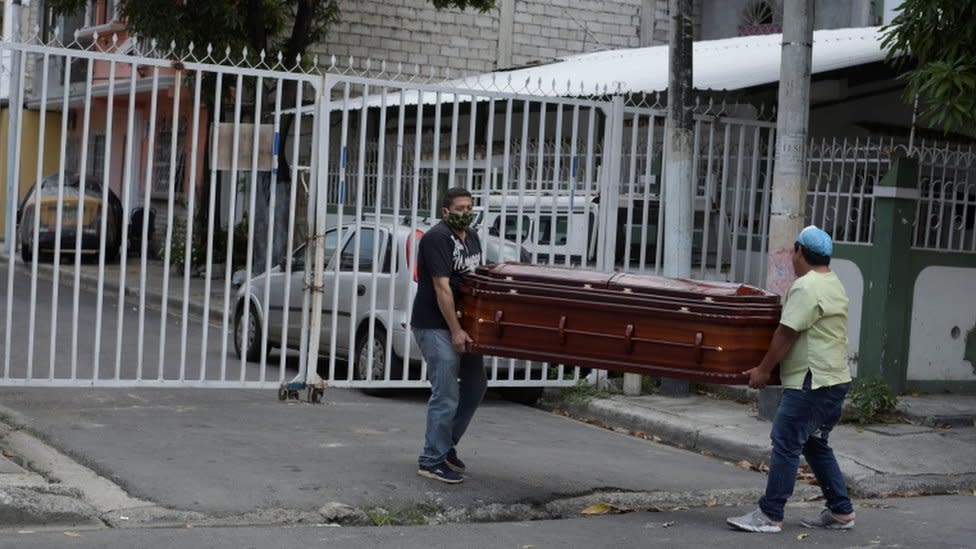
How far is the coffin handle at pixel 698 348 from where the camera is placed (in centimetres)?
748

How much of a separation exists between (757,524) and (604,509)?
95 cm

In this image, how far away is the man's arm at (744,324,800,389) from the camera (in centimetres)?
726

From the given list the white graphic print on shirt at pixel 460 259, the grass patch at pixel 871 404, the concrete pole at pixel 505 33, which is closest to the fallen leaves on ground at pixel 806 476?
the grass patch at pixel 871 404

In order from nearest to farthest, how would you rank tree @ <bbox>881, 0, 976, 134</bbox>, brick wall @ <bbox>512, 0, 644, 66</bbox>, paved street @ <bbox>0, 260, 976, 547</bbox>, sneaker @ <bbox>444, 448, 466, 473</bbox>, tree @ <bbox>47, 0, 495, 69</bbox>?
paved street @ <bbox>0, 260, 976, 547</bbox>, sneaker @ <bbox>444, 448, 466, 473</bbox>, tree @ <bbox>881, 0, 976, 134</bbox>, tree @ <bbox>47, 0, 495, 69</bbox>, brick wall @ <bbox>512, 0, 644, 66</bbox>

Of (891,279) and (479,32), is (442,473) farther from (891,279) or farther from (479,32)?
(479,32)

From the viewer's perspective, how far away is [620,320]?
7.82 m

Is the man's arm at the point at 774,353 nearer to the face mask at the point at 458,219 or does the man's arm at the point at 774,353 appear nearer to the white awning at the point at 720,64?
the face mask at the point at 458,219

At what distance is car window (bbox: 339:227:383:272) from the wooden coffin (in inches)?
135

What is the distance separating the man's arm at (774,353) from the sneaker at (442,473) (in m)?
1.85

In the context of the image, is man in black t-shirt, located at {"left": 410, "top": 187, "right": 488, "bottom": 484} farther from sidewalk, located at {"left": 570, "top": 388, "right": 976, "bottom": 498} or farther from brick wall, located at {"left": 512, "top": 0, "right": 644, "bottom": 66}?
brick wall, located at {"left": 512, "top": 0, "right": 644, "bottom": 66}

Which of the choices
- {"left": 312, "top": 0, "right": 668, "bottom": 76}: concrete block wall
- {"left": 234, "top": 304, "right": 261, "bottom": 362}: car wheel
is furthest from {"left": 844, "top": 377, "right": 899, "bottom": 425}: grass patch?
{"left": 312, "top": 0, "right": 668, "bottom": 76}: concrete block wall

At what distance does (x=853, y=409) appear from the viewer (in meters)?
11.1

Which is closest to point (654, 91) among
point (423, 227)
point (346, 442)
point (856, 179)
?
point (856, 179)

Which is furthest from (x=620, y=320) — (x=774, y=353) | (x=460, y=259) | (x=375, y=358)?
(x=375, y=358)
